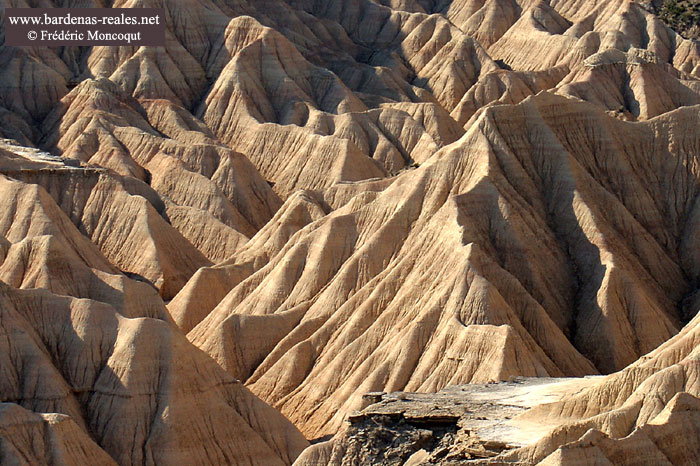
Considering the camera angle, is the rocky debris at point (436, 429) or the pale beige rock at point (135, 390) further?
the pale beige rock at point (135, 390)

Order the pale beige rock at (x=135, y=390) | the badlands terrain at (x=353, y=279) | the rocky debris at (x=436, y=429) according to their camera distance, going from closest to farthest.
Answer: the rocky debris at (x=436, y=429) → the badlands terrain at (x=353, y=279) → the pale beige rock at (x=135, y=390)

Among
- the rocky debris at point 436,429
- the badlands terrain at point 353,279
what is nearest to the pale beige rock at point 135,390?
the badlands terrain at point 353,279

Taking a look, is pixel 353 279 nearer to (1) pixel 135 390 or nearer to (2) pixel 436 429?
(1) pixel 135 390

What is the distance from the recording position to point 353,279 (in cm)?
9519

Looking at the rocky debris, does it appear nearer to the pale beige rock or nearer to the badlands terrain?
the badlands terrain

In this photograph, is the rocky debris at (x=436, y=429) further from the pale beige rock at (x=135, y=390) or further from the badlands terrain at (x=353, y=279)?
the pale beige rock at (x=135, y=390)

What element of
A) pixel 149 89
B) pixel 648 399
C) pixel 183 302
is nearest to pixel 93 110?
pixel 149 89

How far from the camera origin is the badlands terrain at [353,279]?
203 ft

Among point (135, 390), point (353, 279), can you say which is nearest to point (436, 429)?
point (135, 390)

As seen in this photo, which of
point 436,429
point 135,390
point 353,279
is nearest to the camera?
point 436,429

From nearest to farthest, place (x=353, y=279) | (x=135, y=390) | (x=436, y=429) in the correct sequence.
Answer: (x=436, y=429) → (x=135, y=390) → (x=353, y=279)

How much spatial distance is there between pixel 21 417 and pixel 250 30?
9019 centimetres

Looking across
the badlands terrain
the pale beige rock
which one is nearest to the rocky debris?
the badlands terrain

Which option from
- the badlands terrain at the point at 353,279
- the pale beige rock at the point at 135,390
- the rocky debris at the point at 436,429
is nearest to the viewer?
the rocky debris at the point at 436,429
